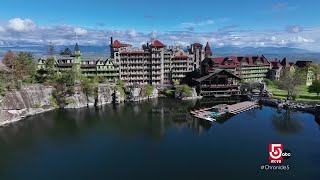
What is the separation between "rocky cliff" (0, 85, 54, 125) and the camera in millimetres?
70725

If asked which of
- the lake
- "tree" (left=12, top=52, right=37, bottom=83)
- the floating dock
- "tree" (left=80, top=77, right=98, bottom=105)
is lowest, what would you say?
the lake

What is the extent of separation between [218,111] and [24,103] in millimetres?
50854

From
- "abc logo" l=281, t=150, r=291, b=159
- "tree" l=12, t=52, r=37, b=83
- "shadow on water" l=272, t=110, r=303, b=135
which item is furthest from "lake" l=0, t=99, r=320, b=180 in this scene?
"tree" l=12, t=52, r=37, b=83

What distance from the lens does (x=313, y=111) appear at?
253 ft

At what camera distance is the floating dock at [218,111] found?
74.9 meters

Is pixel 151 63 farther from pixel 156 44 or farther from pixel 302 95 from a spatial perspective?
pixel 302 95

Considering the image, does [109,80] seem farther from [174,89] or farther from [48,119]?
[48,119]

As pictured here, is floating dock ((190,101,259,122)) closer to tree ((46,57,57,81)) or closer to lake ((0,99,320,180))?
lake ((0,99,320,180))

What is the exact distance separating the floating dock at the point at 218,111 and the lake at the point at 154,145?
8.47 feet

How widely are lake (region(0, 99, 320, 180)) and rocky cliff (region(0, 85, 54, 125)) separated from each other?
3289mm

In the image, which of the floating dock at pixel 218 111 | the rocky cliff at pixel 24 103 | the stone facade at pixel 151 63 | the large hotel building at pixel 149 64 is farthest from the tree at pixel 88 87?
the floating dock at pixel 218 111

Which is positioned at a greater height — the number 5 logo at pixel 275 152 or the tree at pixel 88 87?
the tree at pixel 88 87

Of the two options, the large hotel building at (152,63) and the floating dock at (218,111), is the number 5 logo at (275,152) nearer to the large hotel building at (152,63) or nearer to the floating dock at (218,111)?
the floating dock at (218,111)

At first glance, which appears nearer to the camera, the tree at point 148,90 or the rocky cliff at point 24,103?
the rocky cliff at point 24,103
